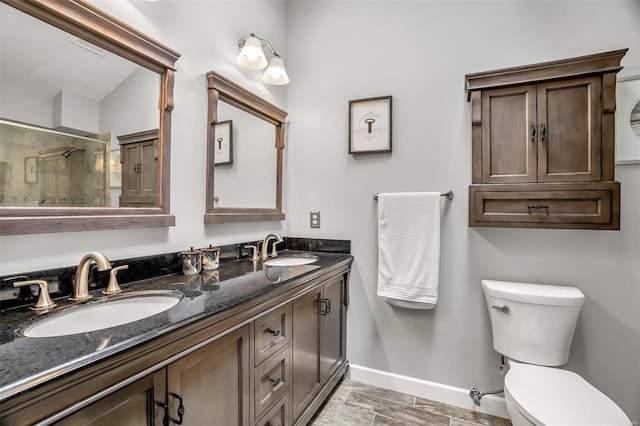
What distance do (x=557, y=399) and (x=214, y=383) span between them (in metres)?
1.30

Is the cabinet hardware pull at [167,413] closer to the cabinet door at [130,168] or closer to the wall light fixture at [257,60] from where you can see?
the cabinet door at [130,168]

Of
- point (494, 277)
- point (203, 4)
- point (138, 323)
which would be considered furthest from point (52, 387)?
point (494, 277)

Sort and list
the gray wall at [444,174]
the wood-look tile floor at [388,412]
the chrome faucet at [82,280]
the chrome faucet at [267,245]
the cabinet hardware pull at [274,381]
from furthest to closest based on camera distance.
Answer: the chrome faucet at [267,245] → the wood-look tile floor at [388,412] → the gray wall at [444,174] → the cabinet hardware pull at [274,381] → the chrome faucet at [82,280]

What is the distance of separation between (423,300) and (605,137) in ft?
4.04

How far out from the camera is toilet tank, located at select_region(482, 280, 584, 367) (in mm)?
1501

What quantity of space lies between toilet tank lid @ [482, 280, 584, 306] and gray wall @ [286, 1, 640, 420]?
0.31 ft

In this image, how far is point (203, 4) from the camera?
5.37 ft

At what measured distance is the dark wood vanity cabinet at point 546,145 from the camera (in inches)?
59.5

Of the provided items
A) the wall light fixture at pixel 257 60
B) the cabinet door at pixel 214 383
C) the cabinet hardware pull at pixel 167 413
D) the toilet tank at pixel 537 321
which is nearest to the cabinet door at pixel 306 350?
the cabinet door at pixel 214 383

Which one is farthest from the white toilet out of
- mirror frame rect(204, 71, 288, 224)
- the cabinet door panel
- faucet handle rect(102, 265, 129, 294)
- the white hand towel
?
faucet handle rect(102, 265, 129, 294)

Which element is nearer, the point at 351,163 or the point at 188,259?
the point at 188,259

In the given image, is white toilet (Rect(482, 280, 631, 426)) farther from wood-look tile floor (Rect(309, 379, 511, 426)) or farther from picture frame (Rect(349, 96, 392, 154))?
picture frame (Rect(349, 96, 392, 154))

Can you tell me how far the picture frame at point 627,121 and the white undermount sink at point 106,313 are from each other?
7.13 feet

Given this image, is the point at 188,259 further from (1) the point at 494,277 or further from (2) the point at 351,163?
(1) the point at 494,277
